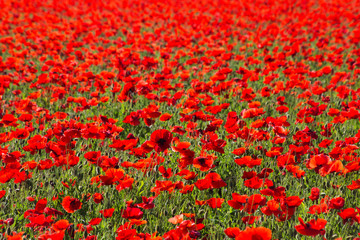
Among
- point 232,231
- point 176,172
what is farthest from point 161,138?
point 232,231

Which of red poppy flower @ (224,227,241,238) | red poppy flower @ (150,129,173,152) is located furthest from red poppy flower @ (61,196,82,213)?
red poppy flower @ (224,227,241,238)

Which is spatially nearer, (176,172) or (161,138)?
(161,138)

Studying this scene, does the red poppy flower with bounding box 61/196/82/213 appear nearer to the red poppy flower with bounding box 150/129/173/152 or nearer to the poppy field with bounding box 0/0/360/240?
the poppy field with bounding box 0/0/360/240

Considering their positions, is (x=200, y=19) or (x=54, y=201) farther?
(x=200, y=19)

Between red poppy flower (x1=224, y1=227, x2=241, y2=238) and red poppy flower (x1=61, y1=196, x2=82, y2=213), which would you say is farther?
red poppy flower (x1=61, y1=196, x2=82, y2=213)

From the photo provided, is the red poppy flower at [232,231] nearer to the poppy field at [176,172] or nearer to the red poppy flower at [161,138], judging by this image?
the poppy field at [176,172]

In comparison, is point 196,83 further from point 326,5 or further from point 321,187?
point 326,5

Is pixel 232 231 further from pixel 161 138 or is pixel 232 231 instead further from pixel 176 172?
pixel 176 172

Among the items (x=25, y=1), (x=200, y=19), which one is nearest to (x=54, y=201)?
(x=200, y=19)

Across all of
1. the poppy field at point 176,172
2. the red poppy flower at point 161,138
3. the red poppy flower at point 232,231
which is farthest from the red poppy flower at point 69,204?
the red poppy flower at point 232,231

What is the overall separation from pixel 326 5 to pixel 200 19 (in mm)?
3646

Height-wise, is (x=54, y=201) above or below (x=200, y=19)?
below

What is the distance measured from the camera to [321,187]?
103 inches

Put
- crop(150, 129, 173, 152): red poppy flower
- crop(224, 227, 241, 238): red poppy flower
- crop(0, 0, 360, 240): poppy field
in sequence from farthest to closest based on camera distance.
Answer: crop(150, 129, 173, 152): red poppy flower
crop(0, 0, 360, 240): poppy field
crop(224, 227, 241, 238): red poppy flower
